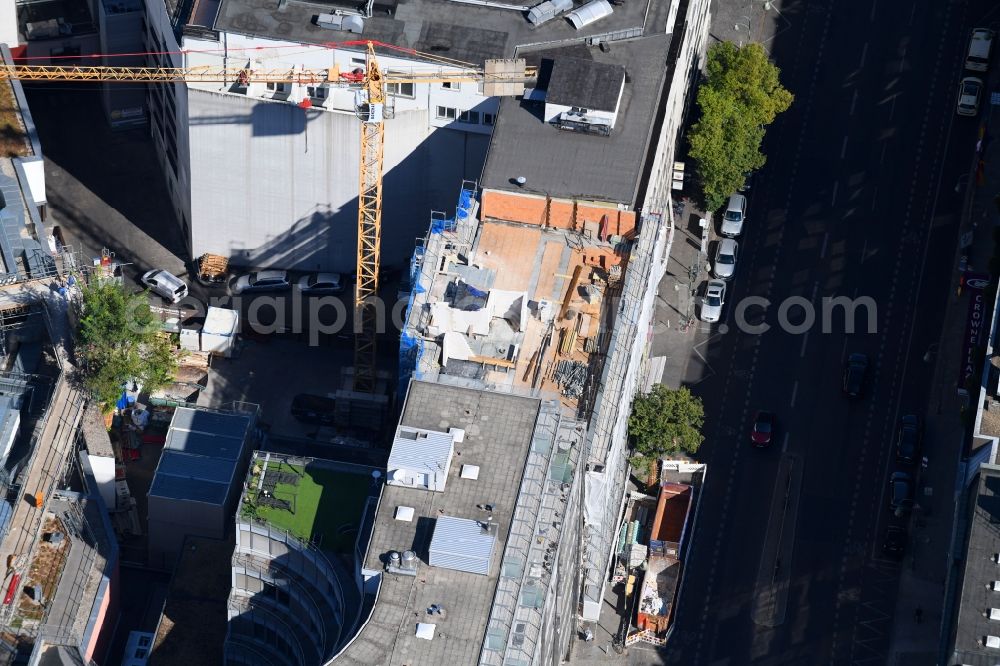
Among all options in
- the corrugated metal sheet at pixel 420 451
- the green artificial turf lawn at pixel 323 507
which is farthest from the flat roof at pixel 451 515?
the green artificial turf lawn at pixel 323 507

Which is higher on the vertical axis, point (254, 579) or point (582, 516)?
point (582, 516)

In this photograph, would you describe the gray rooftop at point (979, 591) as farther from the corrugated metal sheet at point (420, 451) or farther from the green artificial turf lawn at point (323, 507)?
the green artificial turf lawn at point (323, 507)

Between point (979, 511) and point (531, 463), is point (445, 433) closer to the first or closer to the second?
point (531, 463)

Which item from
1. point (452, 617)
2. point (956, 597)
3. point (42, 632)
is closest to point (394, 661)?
point (452, 617)

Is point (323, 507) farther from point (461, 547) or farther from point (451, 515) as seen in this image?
point (461, 547)

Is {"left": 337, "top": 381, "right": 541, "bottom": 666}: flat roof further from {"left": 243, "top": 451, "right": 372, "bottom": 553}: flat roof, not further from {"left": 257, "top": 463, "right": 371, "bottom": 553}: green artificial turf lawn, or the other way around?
{"left": 243, "top": 451, "right": 372, "bottom": 553}: flat roof

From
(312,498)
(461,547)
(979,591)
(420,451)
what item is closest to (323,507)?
(312,498)
